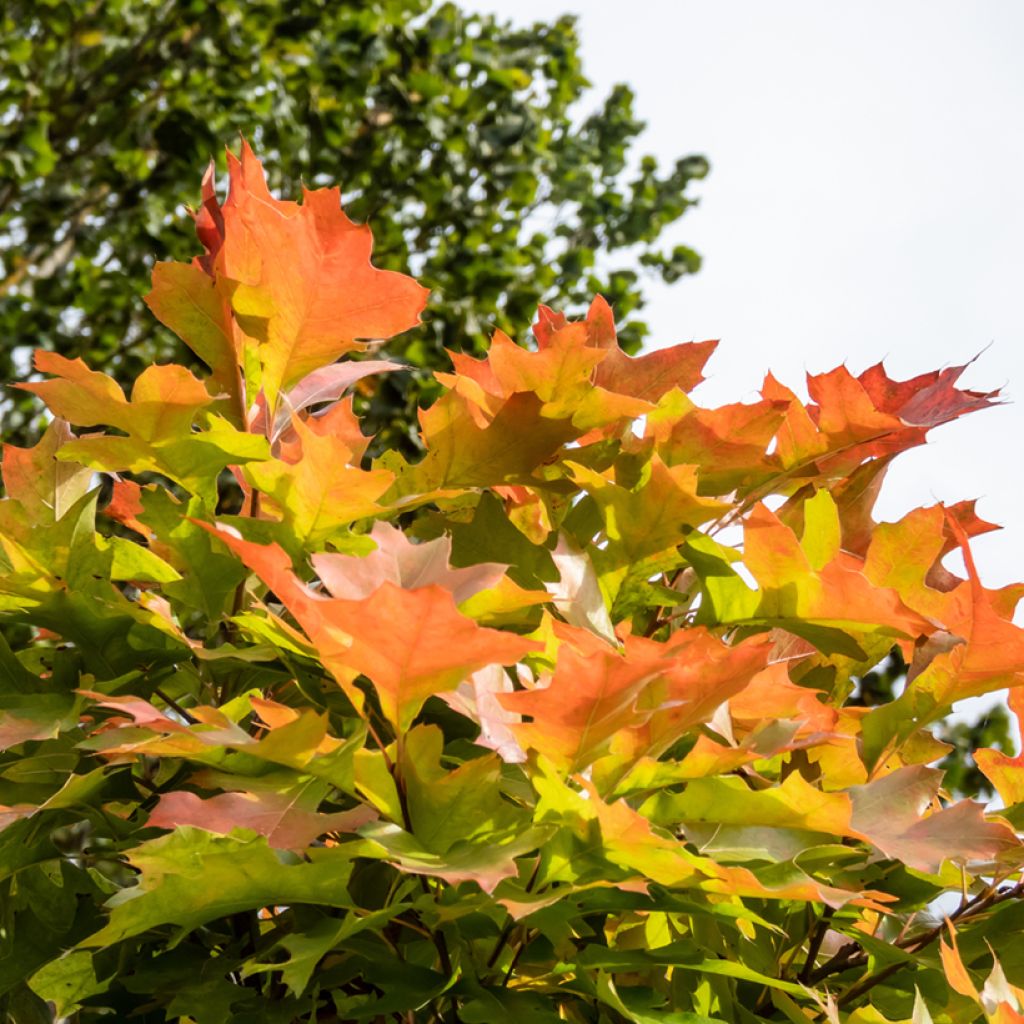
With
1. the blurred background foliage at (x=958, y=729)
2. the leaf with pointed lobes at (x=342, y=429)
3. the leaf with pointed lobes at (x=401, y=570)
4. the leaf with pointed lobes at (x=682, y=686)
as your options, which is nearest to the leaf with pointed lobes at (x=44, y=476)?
the leaf with pointed lobes at (x=342, y=429)

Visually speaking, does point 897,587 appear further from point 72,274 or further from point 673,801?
point 72,274

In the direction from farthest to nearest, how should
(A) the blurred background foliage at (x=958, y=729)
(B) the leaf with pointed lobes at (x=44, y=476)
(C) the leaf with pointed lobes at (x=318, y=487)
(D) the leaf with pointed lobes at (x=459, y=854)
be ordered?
(A) the blurred background foliage at (x=958, y=729) < (B) the leaf with pointed lobes at (x=44, y=476) < (C) the leaf with pointed lobes at (x=318, y=487) < (D) the leaf with pointed lobes at (x=459, y=854)

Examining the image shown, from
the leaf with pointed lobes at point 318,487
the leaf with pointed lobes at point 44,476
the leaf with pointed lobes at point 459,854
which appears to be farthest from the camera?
the leaf with pointed lobes at point 44,476

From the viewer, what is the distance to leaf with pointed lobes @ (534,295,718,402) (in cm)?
61

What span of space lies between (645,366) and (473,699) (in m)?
0.25

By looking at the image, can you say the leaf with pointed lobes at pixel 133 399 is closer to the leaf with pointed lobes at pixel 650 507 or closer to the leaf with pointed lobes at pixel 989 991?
the leaf with pointed lobes at pixel 650 507

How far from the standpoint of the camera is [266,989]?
18.5 inches

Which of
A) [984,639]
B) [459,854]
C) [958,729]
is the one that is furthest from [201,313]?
[958,729]

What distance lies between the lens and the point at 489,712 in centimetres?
43

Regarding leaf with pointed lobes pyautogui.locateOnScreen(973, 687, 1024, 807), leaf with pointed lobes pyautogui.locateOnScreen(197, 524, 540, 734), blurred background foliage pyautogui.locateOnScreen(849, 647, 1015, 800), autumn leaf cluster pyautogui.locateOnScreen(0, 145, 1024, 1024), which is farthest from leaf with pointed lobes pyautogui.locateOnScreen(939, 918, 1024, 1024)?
blurred background foliage pyautogui.locateOnScreen(849, 647, 1015, 800)

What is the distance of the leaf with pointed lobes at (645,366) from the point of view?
1.99 ft

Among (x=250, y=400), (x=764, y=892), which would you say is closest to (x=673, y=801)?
(x=764, y=892)

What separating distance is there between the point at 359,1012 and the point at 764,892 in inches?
6.7

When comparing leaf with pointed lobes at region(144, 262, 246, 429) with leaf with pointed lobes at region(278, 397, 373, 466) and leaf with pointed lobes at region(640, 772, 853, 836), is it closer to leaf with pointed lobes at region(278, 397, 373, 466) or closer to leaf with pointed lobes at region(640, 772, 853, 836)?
leaf with pointed lobes at region(278, 397, 373, 466)
